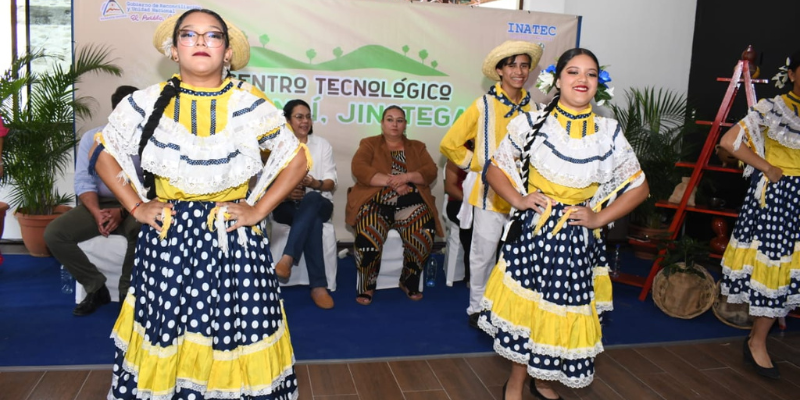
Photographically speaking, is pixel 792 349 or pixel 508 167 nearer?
pixel 508 167

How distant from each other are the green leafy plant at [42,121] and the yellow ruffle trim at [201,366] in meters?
3.40

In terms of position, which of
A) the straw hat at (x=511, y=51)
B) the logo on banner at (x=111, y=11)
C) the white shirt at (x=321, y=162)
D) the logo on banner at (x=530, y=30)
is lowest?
the white shirt at (x=321, y=162)

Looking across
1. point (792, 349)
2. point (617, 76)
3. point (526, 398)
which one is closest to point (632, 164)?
point (526, 398)

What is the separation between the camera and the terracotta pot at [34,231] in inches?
196

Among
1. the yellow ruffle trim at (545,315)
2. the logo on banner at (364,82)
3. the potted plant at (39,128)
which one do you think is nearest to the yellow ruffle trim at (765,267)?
the yellow ruffle trim at (545,315)

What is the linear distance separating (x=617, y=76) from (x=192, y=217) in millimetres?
5215

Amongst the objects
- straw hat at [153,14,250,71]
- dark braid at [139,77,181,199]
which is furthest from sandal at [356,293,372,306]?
dark braid at [139,77,181,199]

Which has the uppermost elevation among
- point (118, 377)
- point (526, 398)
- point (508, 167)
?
point (508, 167)

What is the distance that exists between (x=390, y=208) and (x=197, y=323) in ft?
8.46

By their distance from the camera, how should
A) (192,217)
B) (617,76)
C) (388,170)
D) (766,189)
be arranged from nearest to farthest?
(192,217) < (766,189) < (388,170) < (617,76)

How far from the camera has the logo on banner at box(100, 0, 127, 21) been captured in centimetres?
487

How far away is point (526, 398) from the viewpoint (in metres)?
2.99

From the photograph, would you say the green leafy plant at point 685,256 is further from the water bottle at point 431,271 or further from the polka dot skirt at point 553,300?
the polka dot skirt at point 553,300

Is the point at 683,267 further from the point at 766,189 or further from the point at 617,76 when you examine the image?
the point at 617,76
